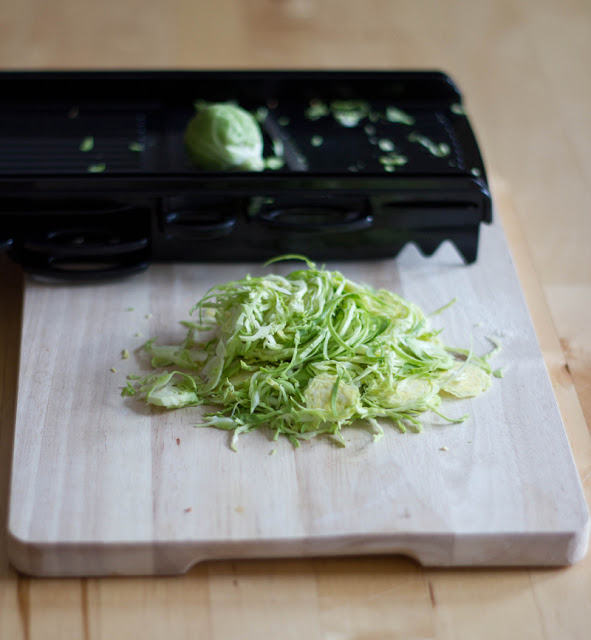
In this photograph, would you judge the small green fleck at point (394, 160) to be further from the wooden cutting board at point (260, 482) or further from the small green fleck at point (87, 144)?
the small green fleck at point (87, 144)

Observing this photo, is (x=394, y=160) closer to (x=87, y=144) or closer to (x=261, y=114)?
(x=261, y=114)

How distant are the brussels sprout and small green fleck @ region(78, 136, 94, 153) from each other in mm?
196

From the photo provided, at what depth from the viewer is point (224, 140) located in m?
1.77

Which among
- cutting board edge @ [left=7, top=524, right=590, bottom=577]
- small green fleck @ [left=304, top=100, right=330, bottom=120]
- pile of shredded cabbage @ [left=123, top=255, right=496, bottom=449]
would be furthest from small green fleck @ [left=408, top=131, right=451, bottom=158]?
cutting board edge @ [left=7, top=524, right=590, bottom=577]

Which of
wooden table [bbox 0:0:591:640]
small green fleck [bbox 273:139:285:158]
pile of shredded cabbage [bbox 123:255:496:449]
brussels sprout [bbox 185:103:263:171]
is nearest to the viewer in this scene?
wooden table [bbox 0:0:591:640]

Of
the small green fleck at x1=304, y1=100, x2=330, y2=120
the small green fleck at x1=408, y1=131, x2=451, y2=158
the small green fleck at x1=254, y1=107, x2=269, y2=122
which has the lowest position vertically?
the small green fleck at x1=254, y1=107, x2=269, y2=122

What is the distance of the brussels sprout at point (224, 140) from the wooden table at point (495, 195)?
17.6 inches

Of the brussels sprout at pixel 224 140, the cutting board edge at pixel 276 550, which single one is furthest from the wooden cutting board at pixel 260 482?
the brussels sprout at pixel 224 140

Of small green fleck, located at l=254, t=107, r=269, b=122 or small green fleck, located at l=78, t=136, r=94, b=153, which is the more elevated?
small green fleck, located at l=254, t=107, r=269, b=122

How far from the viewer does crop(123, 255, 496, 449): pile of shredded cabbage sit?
1.39 metres

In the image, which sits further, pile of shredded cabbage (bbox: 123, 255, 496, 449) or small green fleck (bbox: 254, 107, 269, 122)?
small green fleck (bbox: 254, 107, 269, 122)

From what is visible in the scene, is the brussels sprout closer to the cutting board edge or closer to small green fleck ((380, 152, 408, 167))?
small green fleck ((380, 152, 408, 167))

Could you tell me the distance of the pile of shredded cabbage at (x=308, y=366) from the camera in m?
1.39

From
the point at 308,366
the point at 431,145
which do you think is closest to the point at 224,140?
the point at 431,145
